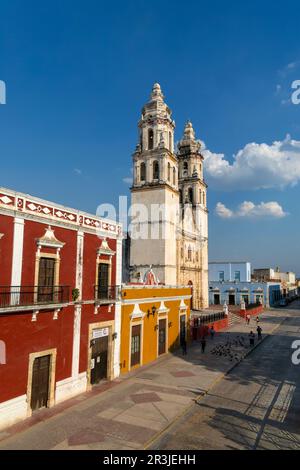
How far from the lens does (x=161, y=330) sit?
23.9 metres

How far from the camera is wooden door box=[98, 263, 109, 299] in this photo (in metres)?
17.9

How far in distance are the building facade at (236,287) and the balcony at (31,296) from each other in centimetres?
4759

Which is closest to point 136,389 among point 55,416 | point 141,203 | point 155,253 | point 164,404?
point 164,404

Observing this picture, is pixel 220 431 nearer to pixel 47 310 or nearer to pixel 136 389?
pixel 136 389

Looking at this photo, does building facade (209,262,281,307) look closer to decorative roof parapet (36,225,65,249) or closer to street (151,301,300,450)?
street (151,301,300,450)

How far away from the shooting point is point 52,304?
45.8 ft

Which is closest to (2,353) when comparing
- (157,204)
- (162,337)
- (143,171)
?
(162,337)

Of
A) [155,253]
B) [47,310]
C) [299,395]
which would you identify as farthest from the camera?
[155,253]

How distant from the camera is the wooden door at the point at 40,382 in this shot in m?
13.5

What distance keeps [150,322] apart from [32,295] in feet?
34.8

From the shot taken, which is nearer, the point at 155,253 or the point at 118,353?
the point at 118,353

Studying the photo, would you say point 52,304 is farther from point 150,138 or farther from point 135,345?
point 150,138

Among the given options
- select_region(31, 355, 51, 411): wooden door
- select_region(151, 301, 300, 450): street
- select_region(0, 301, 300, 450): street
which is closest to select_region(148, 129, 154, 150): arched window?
select_region(0, 301, 300, 450): street

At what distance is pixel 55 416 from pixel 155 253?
25728 millimetres
